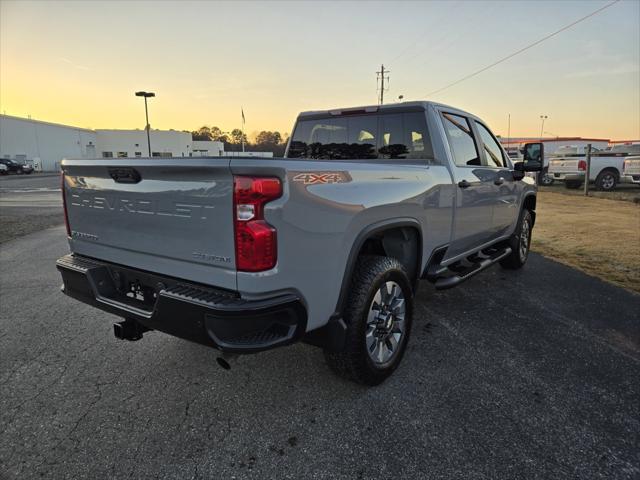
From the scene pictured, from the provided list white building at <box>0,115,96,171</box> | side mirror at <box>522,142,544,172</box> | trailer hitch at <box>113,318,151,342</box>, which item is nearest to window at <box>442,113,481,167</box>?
side mirror at <box>522,142,544,172</box>

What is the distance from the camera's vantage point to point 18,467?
7.00 ft

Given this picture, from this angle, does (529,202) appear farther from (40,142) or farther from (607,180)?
(40,142)

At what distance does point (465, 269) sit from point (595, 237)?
5.57m

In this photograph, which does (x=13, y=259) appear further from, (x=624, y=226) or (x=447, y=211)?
(x=624, y=226)

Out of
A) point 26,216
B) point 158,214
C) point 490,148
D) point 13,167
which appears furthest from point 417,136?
point 13,167

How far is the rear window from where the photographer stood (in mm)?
3822

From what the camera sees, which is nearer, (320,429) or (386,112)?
(320,429)

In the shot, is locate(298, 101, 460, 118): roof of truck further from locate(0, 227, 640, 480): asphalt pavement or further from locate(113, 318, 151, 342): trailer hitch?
locate(113, 318, 151, 342): trailer hitch

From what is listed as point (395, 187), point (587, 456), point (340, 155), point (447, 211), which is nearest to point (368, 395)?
point (587, 456)

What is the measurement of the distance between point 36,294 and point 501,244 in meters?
5.90

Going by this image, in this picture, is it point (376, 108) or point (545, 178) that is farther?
point (545, 178)

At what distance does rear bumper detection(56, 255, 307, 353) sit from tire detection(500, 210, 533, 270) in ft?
14.7

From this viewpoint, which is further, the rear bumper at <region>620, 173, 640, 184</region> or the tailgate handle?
the rear bumper at <region>620, 173, 640, 184</region>

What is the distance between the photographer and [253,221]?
6.57 feet
